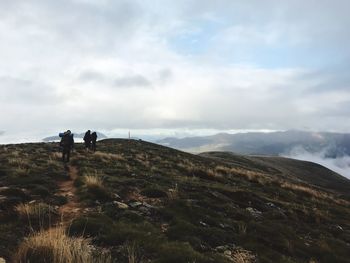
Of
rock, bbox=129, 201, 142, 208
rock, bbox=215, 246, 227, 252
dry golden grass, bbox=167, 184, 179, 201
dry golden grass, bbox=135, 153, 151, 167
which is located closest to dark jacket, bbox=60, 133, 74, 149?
dry golden grass, bbox=135, 153, 151, 167

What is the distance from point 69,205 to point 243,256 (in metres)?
7.02

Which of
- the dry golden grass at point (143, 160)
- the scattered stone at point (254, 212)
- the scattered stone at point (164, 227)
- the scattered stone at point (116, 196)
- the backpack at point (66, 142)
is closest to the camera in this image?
the scattered stone at point (164, 227)

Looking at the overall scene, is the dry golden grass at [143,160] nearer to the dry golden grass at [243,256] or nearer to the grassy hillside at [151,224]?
the grassy hillside at [151,224]

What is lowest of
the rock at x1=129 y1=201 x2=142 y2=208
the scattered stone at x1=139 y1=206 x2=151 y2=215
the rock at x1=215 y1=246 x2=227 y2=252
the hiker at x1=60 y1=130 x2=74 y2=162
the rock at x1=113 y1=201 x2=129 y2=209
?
the rock at x1=215 y1=246 x2=227 y2=252

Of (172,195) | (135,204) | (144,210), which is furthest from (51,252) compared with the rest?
(172,195)

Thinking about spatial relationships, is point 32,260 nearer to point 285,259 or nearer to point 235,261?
point 235,261

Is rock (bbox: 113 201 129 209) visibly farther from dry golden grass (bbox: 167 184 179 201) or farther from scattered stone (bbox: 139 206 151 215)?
dry golden grass (bbox: 167 184 179 201)

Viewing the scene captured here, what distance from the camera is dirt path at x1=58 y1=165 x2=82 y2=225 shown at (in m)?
13.1

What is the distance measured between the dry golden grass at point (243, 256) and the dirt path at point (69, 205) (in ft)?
16.5

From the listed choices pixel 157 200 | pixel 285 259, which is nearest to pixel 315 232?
pixel 285 259

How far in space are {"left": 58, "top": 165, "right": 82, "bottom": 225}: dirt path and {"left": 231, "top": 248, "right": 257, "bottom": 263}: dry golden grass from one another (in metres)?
5.04

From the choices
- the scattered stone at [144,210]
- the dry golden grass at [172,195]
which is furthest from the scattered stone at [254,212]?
the scattered stone at [144,210]

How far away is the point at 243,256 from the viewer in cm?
1172

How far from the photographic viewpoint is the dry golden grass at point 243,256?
1122 cm
